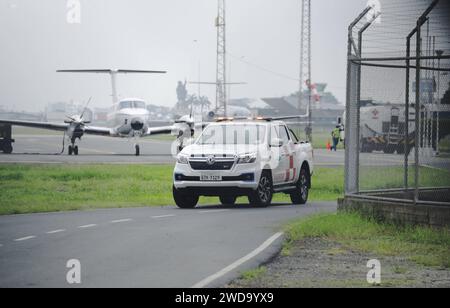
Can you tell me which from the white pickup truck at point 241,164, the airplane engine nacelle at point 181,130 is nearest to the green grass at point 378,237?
the white pickup truck at point 241,164

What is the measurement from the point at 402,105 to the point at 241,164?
17.6 ft

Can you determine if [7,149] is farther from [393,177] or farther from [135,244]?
[135,244]

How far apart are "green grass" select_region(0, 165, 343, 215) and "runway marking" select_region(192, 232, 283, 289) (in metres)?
7.66

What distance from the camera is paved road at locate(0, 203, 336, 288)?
37.2 feet

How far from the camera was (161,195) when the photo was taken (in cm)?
2841

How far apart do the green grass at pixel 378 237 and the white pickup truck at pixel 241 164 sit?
415 centimetres

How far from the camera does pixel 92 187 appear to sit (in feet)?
99.0

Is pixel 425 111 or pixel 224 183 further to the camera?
pixel 224 183

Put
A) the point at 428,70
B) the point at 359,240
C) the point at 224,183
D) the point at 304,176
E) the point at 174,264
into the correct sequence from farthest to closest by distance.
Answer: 1. the point at 304,176
2. the point at 224,183
3. the point at 428,70
4. the point at 359,240
5. the point at 174,264
